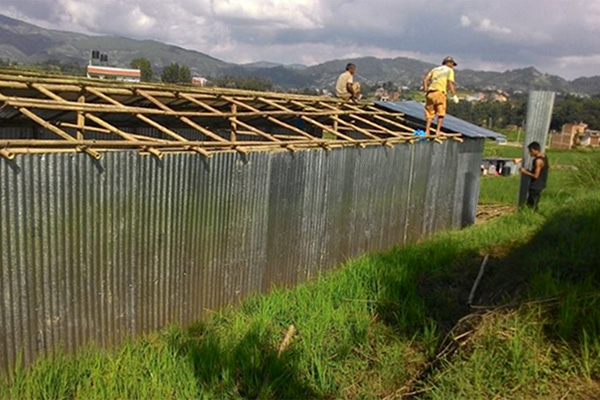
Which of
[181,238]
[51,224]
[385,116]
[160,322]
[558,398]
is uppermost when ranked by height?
[385,116]

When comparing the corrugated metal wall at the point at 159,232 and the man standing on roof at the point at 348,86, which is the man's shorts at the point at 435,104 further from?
the corrugated metal wall at the point at 159,232

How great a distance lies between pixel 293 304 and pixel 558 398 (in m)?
3.24

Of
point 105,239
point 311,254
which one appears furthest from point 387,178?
point 105,239

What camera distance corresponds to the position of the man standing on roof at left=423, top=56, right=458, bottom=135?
36.7 ft

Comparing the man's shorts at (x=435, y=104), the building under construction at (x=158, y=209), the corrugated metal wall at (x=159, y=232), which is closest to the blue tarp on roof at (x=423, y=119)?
the man's shorts at (x=435, y=104)

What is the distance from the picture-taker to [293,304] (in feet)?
21.1

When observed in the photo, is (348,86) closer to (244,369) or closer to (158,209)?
(158,209)

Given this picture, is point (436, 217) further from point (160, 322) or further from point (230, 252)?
point (160, 322)

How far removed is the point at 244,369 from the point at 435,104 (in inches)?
330

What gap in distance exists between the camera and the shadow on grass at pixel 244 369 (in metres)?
4.57

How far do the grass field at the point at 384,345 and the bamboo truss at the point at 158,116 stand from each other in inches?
82.2

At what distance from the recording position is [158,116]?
9.40 m

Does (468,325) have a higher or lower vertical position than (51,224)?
lower

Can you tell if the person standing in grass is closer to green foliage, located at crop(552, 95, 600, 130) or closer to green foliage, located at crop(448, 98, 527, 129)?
green foliage, located at crop(448, 98, 527, 129)
